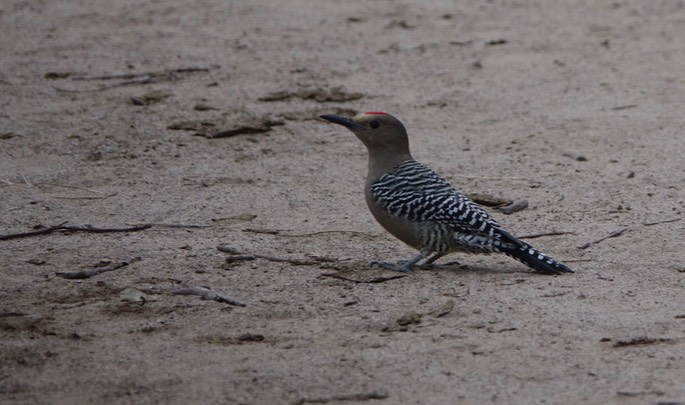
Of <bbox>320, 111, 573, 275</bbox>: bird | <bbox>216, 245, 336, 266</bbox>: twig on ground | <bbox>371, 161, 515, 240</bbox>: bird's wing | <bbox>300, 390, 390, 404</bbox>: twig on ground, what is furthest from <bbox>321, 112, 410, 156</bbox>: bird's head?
<bbox>300, 390, 390, 404</bbox>: twig on ground

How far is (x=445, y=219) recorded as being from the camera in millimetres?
6531

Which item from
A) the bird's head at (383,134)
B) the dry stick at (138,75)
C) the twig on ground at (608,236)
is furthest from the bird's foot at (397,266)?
the dry stick at (138,75)

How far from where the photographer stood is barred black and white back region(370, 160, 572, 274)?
6387 mm

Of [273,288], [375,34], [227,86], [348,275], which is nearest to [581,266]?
[348,275]

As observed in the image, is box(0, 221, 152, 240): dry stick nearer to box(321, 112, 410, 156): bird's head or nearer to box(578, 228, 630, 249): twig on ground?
box(321, 112, 410, 156): bird's head

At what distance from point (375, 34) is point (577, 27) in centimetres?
192

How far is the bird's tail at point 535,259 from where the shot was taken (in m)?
6.36

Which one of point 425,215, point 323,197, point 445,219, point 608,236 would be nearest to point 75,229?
point 323,197

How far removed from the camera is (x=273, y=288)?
20.3ft

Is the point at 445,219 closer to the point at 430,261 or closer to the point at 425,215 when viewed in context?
the point at 425,215

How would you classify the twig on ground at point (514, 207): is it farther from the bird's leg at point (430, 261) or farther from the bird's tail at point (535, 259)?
the bird's tail at point (535, 259)

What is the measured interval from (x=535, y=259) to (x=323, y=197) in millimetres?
1883

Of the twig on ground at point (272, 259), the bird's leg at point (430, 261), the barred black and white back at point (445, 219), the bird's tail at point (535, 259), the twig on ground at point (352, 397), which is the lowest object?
the bird's leg at point (430, 261)

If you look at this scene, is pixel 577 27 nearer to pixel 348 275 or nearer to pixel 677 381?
pixel 348 275
